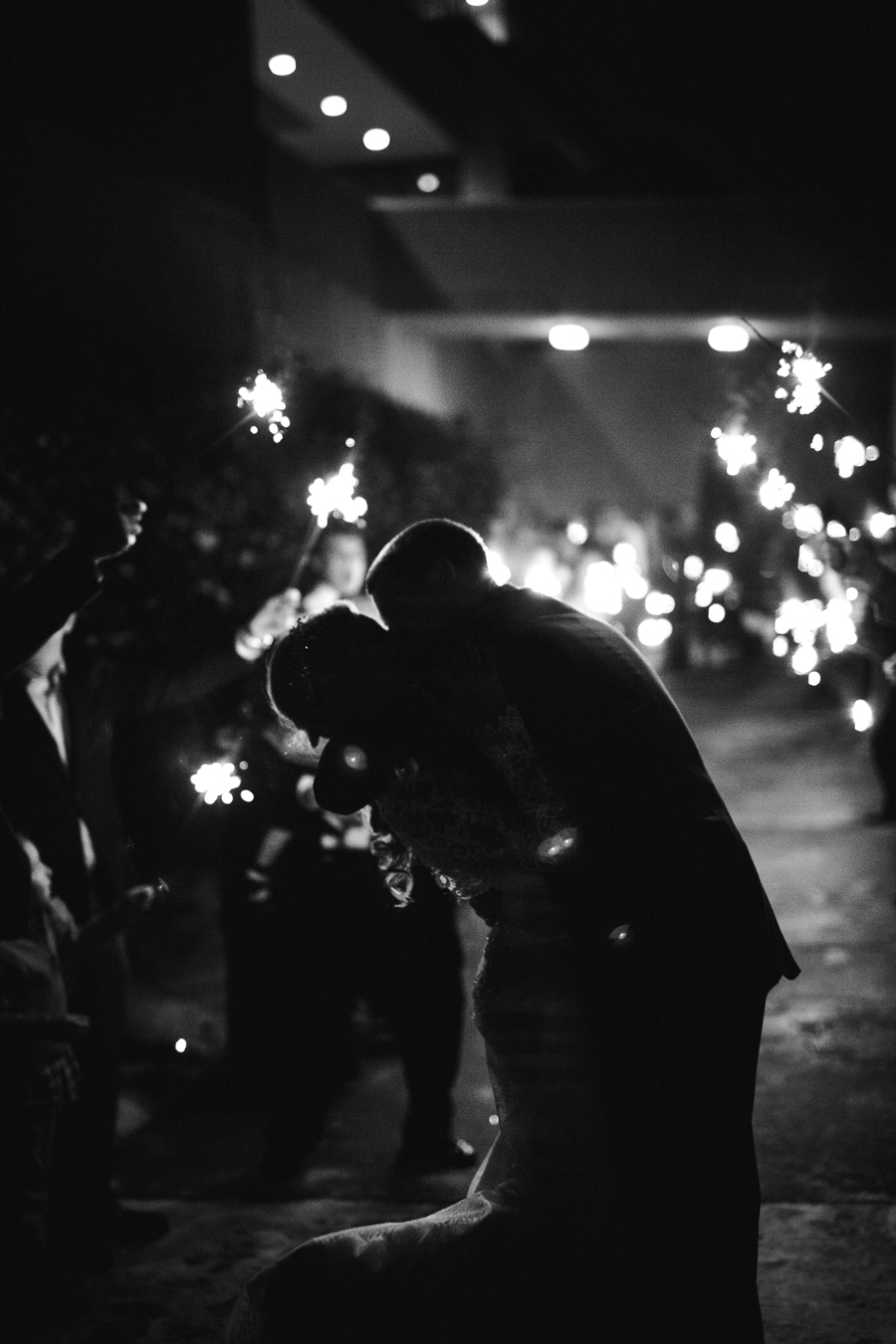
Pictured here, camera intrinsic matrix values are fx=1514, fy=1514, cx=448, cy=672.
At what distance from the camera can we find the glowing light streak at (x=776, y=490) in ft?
17.3

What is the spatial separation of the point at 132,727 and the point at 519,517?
15214 millimetres

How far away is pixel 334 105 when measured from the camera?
73.4 ft

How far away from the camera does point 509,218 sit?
77.4ft

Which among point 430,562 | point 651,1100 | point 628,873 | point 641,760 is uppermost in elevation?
point 430,562

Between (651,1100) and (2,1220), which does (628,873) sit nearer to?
(651,1100)

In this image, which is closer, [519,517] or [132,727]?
[132,727]

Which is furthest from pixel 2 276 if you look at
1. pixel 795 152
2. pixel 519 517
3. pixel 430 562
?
pixel 795 152

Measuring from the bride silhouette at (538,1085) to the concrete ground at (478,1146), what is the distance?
3.90 ft

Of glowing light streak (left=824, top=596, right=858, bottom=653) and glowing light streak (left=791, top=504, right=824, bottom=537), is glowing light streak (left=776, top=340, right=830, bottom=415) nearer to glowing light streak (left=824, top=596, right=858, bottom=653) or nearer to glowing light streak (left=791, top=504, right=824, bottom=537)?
glowing light streak (left=791, top=504, right=824, bottom=537)

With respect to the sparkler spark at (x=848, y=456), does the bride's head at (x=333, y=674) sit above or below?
below

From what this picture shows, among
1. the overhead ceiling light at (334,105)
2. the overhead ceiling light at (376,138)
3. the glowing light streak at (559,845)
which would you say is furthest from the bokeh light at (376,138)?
the glowing light streak at (559,845)

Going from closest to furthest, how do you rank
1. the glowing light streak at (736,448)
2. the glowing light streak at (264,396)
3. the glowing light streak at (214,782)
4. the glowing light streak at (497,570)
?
the glowing light streak at (497,570), the glowing light streak at (214,782), the glowing light streak at (264,396), the glowing light streak at (736,448)

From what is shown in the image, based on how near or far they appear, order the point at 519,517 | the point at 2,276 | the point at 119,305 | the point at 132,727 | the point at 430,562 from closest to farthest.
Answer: the point at 430,562 < the point at 132,727 < the point at 2,276 < the point at 119,305 < the point at 519,517

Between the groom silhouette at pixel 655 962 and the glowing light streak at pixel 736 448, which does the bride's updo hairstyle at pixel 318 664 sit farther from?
the glowing light streak at pixel 736 448
